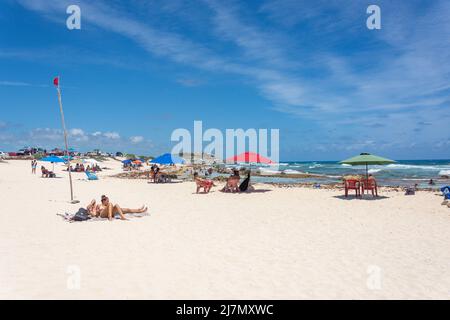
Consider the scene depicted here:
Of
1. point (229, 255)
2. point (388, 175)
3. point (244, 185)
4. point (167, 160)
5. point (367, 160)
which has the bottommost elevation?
point (229, 255)

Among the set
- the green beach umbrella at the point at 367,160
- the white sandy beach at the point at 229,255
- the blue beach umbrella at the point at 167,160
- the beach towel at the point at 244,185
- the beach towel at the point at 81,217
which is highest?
the blue beach umbrella at the point at 167,160

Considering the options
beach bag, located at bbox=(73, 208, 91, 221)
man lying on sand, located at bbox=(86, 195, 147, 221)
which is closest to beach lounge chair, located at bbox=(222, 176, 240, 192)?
man lying on sand, located at bbox=(86, 195, 147, 221)

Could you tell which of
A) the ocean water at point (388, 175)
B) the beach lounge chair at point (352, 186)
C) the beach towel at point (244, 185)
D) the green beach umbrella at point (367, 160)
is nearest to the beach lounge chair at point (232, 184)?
the beach towel at point (244, 185)

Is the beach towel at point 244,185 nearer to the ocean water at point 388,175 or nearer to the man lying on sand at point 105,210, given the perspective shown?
the ocean water at point 388,175

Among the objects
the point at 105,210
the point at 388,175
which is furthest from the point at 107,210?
the point at 388,175

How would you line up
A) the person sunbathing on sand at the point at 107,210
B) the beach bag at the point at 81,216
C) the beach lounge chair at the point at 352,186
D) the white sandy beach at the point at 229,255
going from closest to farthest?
the white sandy beach at the point at 229,255 < the beach bag at the point at 81,216 < the person sunbathing on sand at the point at 107,210 < the beach lounge chair at the point at 352,186

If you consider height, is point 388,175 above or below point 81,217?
above

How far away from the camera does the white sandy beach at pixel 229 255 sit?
4.46 m

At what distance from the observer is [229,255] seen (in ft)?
19.7

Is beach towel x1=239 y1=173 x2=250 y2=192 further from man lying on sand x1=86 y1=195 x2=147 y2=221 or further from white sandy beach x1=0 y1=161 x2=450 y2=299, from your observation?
man lying on sand x1=86 y1=195 x2=147 y2=221

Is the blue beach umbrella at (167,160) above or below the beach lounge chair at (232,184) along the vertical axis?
above

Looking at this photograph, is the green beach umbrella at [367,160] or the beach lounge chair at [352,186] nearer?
the green beach umbrella at [367,160]

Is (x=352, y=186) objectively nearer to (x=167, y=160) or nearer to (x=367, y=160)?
(x=367, y=160)

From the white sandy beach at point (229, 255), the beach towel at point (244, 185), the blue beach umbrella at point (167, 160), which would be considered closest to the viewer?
the white sandy beach at point (229, 255)
